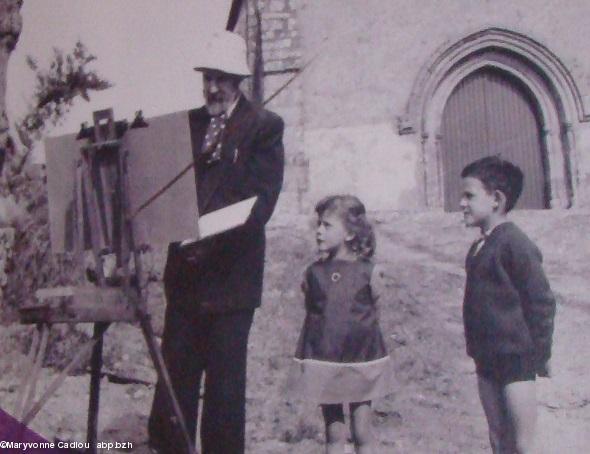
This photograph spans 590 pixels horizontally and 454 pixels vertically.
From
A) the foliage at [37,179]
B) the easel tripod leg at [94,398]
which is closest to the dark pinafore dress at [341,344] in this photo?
the easel tripod leg at [94,398]

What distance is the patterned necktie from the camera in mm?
2205

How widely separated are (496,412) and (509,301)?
0.40 meters

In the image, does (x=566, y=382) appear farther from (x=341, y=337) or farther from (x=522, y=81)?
(x=522, y=81)

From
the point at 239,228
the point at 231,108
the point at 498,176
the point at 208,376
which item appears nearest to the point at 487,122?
the point at 498,176

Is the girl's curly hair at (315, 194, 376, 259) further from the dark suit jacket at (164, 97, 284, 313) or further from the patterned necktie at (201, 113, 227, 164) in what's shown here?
the patterned necktie at (201, 113, 227, 164)

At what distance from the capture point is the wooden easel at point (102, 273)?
1877 mm

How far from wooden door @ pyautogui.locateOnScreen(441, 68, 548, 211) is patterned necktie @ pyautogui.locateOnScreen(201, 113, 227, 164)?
6837 millimetres

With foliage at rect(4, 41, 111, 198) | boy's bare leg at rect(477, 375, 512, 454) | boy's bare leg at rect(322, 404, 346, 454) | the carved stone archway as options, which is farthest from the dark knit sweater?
the carved stone archway

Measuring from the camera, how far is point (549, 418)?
3.40m

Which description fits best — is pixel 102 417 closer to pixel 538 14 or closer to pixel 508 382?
pixel 508 382

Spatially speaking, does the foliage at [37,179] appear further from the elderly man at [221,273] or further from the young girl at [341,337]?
the young girl at [341,337]

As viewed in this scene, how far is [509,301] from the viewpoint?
2316mm

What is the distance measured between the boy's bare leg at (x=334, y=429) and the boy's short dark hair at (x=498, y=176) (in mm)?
1002

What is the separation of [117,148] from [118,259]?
33 cm
